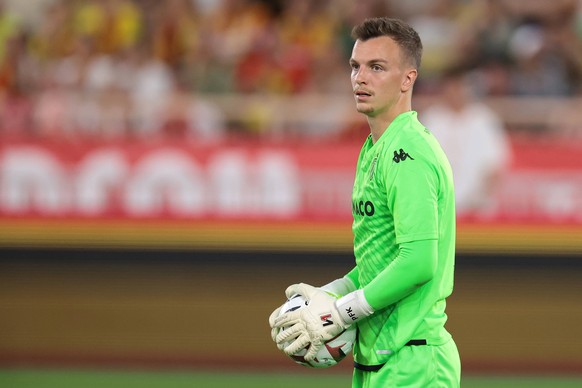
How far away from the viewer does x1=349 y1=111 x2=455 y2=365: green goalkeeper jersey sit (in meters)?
4.17

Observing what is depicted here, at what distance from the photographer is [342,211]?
9812mm

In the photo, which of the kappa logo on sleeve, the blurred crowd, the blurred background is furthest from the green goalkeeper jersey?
the blurred crowd

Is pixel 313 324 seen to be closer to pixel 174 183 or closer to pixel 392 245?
pixel 392 245

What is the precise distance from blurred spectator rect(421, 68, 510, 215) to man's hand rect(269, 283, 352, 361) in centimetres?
558

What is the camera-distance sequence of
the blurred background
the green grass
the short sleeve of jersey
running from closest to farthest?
the short sleeve of jersey → the green grass → the blurred background

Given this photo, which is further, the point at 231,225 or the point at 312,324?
the point at 231,225

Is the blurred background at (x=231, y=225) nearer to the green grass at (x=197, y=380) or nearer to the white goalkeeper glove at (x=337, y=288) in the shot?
the green grass at (x=197, y=380)

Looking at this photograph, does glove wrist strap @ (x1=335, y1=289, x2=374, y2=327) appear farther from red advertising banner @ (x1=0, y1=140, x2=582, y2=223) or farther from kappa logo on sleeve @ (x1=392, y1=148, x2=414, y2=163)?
red advertising banner @ (x1=0, y1=140, x2=582, y2=223)

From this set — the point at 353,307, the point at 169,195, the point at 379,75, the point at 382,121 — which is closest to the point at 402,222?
the point at 353,307

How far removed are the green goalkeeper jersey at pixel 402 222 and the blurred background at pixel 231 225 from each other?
5311 millimetres

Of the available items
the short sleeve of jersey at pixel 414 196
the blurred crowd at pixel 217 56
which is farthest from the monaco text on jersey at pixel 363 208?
the blurred crowd at pixel 217 56

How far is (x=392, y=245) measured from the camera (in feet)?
14.3

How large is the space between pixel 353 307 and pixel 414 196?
0.52 m

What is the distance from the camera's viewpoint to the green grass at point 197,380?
907 cm
